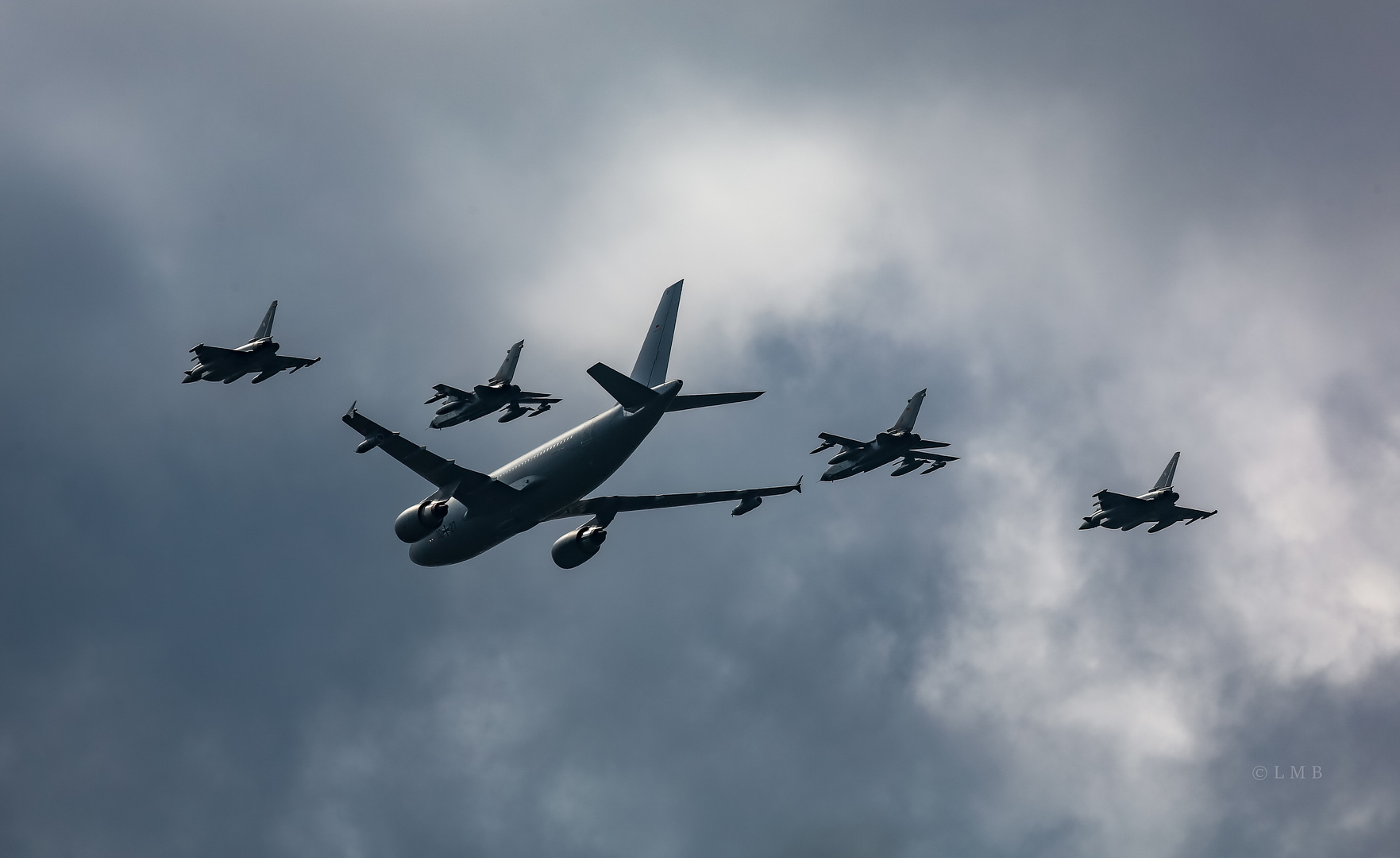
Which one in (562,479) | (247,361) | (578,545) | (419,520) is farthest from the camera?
Result: (247,361)

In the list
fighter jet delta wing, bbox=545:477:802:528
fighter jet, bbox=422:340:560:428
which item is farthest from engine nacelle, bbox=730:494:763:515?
fighter jet, bbox=422:340:560:428

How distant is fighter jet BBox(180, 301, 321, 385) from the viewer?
2306 inches

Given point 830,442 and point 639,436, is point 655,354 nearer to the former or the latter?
point 639,436

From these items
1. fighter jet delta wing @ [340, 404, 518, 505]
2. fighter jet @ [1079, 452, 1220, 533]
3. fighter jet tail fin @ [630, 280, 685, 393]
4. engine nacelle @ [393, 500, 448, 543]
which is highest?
fighter jet @ [1079, 452, 1220, 533]

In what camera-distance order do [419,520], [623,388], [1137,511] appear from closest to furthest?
[623,388] < [419,520] < [1137,511]

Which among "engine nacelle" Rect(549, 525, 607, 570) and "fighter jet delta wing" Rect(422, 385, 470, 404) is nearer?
"engine nacelle" Rect(549, 525, 607, 570)

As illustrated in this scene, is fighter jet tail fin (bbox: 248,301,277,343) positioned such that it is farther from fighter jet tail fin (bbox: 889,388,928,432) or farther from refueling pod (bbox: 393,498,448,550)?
fighter jet tail fin (bbox: 889,388,928,432)

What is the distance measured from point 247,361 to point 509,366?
1613cm

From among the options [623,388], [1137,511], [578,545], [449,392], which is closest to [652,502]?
[578,545]

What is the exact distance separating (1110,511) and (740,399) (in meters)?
37.8

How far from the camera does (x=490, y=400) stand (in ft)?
222

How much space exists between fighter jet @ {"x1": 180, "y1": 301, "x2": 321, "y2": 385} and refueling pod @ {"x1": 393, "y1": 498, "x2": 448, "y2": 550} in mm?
18953

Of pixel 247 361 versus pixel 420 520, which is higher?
pixel 247 361

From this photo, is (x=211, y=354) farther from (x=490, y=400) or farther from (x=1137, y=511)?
(x=1137, y=511)
